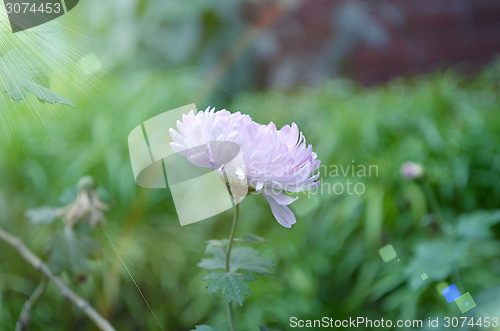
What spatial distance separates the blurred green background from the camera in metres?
1.02

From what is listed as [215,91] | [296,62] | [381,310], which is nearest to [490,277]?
[381,310]

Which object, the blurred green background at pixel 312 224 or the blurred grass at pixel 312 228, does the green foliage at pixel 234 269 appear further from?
the blurred grass at pixel 312 228

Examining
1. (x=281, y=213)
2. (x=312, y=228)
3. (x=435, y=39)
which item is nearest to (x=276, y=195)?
(x=281, y=213)

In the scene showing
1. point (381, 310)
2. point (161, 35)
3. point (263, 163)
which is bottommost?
point (381, 310)

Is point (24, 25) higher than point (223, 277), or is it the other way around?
point (24, 25)

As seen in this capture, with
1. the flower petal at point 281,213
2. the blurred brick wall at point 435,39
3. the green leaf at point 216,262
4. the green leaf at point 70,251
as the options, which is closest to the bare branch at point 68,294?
the green leaf at point 70,251

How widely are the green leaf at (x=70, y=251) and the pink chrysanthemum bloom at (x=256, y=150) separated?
307 mm

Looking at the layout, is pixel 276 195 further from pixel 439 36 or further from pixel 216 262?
pixel 439 36

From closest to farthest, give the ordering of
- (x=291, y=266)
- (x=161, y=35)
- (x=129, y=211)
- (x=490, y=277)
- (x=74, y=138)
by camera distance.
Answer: (x=490, y=277), (x=291, y=266), (x=129, y=211), (x=74, y=138), (x=161, y=35)

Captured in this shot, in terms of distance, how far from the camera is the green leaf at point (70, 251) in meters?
0.59

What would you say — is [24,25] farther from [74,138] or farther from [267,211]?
[74,138]

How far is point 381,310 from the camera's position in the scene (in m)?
1.10

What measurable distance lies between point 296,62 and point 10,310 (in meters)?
1.65

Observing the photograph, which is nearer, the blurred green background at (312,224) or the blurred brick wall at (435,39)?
the blurred green background at (312,224)
